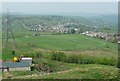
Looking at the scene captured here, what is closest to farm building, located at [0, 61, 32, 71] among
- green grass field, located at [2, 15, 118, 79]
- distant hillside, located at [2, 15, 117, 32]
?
green grass field, located at [2, 15, 118, 79]

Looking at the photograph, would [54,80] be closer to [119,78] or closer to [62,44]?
[119,78]

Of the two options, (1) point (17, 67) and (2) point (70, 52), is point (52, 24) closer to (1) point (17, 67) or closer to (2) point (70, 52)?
(2) point (70, 52)

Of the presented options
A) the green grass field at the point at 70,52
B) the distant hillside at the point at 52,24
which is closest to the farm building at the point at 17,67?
the green grass field at the point at 70,52

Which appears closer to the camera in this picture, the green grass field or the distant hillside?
the green grass field

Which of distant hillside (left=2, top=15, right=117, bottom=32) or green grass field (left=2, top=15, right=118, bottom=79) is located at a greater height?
green grass field (left=2, top=15, right=118, bottom=79)

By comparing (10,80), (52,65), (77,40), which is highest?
(10,80)

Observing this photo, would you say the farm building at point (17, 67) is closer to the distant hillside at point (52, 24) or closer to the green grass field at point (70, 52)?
the green grass field at point (70, 52)

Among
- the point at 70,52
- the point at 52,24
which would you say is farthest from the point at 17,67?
the point at 52,24

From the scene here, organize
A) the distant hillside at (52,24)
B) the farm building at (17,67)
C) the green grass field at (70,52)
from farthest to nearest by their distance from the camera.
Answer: the distant hillside at (52,24) → the farm building at (17,67) → the green grass field at (70,52)

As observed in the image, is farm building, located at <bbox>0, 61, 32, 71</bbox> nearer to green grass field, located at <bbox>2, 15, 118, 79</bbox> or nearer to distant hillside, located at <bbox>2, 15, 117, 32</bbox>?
green grass field, located at <bbox>2, 15, 118, 79</bbox>

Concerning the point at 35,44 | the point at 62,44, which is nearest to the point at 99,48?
the point at 62,44

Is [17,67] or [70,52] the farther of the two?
[70,52]
